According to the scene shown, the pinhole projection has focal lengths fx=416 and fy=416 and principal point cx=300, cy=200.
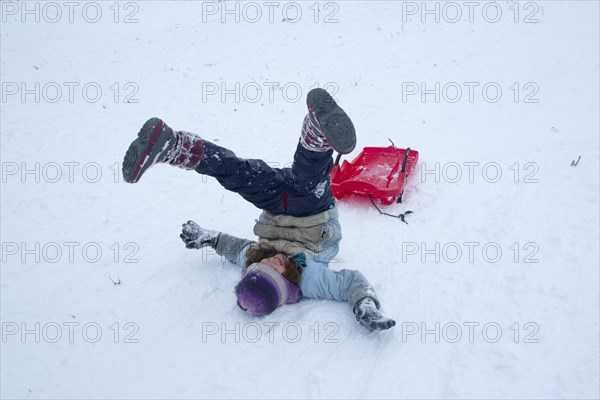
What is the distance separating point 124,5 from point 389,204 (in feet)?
30.4

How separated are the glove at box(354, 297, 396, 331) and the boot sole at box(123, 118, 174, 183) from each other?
1.40 m

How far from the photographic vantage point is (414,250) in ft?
→ 10.4

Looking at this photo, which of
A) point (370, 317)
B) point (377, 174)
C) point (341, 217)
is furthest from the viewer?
point (377, 174)

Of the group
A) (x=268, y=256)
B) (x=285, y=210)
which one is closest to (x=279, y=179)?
(x=285, y=210)

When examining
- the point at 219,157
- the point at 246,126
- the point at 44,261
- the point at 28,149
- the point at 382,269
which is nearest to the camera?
the point at 219,157

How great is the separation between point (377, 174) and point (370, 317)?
1.95m

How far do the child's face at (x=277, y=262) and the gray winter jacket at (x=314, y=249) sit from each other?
14 centimetres

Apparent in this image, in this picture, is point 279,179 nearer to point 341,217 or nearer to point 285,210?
point 285,210

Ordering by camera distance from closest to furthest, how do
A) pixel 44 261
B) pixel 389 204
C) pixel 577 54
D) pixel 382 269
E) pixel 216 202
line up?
pixel 382 269, pixel 44 261, pixel 389 204, pixel 216 202, pixel 577 54

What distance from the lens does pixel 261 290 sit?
2.38 meters

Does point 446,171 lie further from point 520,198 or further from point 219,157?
point 219,157

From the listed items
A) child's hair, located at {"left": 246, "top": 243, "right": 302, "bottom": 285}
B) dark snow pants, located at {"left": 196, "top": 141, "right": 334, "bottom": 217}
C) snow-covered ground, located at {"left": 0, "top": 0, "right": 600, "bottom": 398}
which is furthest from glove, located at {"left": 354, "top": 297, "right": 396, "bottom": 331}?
dark snow pants, located at {"left": 196, "top": 141, "right": 334, "bottom": 217}

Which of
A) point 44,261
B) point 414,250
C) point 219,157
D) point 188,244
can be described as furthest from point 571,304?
point 44,261

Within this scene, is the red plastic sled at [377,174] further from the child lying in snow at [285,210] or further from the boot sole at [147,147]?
the boot sole at [147,147]
